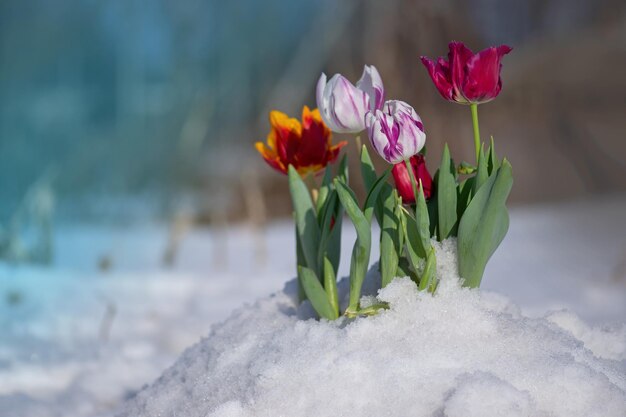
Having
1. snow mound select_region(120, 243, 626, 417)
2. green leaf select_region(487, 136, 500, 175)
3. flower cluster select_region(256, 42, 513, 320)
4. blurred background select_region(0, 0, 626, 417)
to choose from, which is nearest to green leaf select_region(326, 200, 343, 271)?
flower cluster select_region(256, 42, 513, 320)

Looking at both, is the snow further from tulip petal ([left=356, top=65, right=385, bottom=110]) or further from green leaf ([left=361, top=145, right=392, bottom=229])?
tulip petal ([left=356, top=65, right=385, bottom=110])

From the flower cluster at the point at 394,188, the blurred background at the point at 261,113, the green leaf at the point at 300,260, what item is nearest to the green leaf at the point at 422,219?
the flower cluster at the point at 394,188

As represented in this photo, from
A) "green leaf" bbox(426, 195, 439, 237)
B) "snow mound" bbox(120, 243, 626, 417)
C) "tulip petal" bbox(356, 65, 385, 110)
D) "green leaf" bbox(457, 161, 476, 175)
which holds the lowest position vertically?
"snow mound" bbox(120, 243, 626, 417)

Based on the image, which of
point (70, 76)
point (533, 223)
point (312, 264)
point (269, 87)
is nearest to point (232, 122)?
point (269, 87)

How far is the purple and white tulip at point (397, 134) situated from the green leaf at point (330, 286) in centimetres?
20

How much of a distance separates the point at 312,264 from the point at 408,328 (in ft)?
0.77

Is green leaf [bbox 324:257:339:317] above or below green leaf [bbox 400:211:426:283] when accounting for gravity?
below

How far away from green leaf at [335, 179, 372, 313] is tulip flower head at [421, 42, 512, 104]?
0.17 m

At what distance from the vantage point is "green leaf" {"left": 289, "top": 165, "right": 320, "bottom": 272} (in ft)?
3.57

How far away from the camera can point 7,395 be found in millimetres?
1423

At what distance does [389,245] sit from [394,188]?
0.24 ft

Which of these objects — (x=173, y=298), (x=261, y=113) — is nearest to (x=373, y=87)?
(x=173, y=298)

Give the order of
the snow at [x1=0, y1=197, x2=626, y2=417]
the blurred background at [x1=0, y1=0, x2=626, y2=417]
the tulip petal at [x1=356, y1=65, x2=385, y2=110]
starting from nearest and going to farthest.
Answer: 1. the tulip petal at [x1=356, y1=65, x2=385, y2=110]
2. the snow at [x1=0, y1=197, x2=626, y2=417]
3. the blurred background at [x1=0, y1=0, x2=626, y2=417]

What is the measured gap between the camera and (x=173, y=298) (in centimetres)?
248
